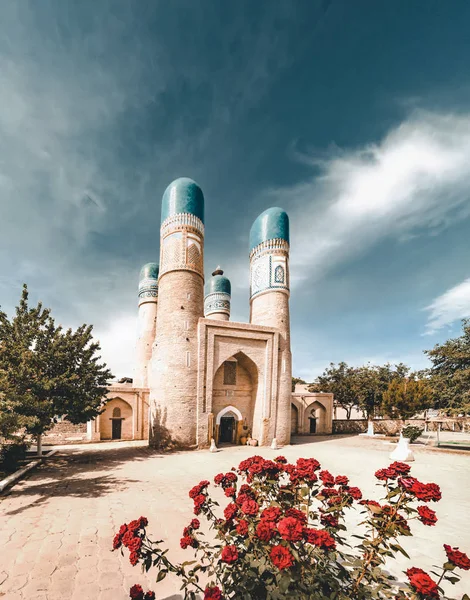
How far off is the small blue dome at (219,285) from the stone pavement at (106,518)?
21.7 metres

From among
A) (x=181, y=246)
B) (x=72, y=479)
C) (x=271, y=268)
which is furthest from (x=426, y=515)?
(x=271, y=268)

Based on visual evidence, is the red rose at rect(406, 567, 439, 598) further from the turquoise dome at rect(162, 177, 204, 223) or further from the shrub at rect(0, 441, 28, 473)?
the turquoise dome at rect(162, 177, 204, 223)

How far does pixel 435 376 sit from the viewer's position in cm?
2583

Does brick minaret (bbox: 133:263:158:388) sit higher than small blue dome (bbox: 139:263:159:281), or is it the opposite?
small blue dome (bbox: 139:263:159:281)

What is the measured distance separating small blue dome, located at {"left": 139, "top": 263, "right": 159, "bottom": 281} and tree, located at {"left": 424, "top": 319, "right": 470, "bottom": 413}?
26.2 m

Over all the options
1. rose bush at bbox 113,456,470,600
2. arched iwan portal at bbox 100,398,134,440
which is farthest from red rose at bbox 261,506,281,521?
arched iwan portal at bbox 100,398,134,440

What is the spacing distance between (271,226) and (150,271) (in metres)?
13.5

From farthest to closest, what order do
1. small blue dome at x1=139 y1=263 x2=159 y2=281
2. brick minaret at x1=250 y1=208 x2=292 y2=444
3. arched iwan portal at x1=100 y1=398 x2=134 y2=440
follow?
small blue dome at x1=139 y1=263 x2=159 y2=281 → arched iwan portal at x1=100 y1=398 x2=134 y2=440 → brick minaret at x1=250 y1=208 x2=292 y2=444

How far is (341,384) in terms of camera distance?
30.6 meters

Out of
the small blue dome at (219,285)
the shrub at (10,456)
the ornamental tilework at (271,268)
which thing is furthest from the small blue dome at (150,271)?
the shrub at (10,456)

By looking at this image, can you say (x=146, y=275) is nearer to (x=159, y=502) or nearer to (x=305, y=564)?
(x=159, y=502)

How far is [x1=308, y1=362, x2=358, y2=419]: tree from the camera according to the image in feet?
99.6

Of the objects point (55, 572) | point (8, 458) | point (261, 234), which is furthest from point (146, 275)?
point (55, 572)

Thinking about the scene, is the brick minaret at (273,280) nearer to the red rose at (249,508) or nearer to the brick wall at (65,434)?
the brick wall at (65,434)
